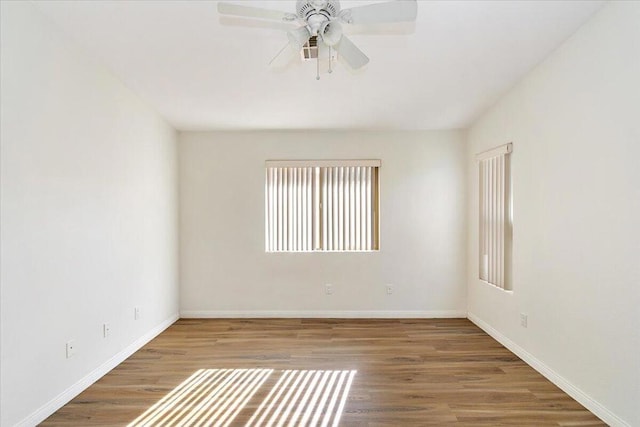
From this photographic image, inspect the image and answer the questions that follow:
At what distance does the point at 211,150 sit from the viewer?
496 centimetres

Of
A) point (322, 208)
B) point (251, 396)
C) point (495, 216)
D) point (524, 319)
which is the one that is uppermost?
point (322, 208)

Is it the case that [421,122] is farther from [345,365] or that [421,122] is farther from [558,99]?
[345,365]

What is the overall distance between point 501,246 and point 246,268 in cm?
299

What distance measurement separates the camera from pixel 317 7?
6.15ft

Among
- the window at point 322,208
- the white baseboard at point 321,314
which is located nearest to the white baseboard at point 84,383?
the white baseboard at point 321,314

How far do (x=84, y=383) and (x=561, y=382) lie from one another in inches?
141

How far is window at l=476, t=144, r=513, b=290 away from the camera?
388cm

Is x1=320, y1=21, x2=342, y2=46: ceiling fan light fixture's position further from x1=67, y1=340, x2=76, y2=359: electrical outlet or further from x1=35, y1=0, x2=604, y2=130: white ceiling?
x1=67, y1=340, x2=76, y2=359: electrical outlet

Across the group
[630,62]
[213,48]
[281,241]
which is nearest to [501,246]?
[630,62]

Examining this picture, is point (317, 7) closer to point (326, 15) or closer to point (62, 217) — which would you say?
point (326, 15)

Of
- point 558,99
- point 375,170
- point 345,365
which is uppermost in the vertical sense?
point 558,99

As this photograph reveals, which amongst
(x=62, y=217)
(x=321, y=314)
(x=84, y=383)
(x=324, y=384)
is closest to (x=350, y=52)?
(x=62, y=217)

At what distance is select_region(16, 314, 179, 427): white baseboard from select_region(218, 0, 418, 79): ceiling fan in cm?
264

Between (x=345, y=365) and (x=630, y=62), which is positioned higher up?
(x=630, y=62)
